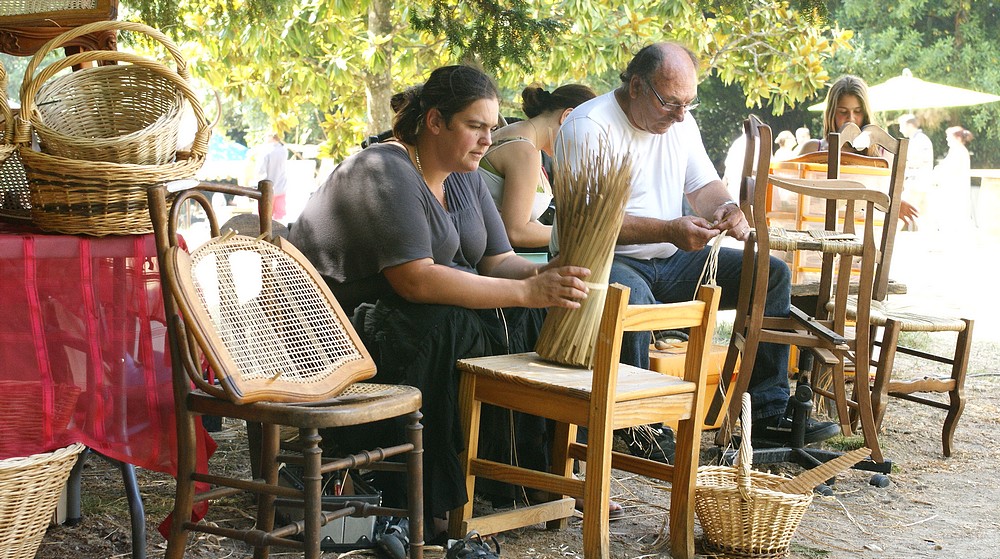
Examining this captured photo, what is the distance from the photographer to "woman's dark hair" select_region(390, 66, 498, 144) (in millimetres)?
2859

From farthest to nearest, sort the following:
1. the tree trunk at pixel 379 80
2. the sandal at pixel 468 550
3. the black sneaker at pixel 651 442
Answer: the tree trunk at pixel 379 80 < the black sneaker at pixel 651 442 < the sandal at pixel 468 550

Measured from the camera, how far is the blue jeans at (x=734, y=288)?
382cm

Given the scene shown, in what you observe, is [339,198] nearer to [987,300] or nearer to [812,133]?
[987,300]

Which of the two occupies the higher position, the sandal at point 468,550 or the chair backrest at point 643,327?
the chair backrest at point 643,327

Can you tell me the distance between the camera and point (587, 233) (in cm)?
265

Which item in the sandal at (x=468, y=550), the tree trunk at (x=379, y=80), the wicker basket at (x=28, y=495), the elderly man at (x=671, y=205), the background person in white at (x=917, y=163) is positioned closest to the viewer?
the wicker basket at (x=28, y=495)

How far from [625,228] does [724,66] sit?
16.9 feet

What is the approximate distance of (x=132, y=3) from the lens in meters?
4.69

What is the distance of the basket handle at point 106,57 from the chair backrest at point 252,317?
0.24m

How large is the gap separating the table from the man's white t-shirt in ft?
5.93

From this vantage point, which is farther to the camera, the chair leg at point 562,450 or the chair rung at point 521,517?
the chair leg at point 562,450

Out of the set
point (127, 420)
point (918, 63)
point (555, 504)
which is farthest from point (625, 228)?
point (918, 63)

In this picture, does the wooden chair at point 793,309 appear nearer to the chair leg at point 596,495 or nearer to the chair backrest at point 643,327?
the chair backrest at point 643,327

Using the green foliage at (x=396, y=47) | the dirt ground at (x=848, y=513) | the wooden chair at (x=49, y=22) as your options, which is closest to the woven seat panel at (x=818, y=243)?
the dirt ground at (x=848, y=513)
